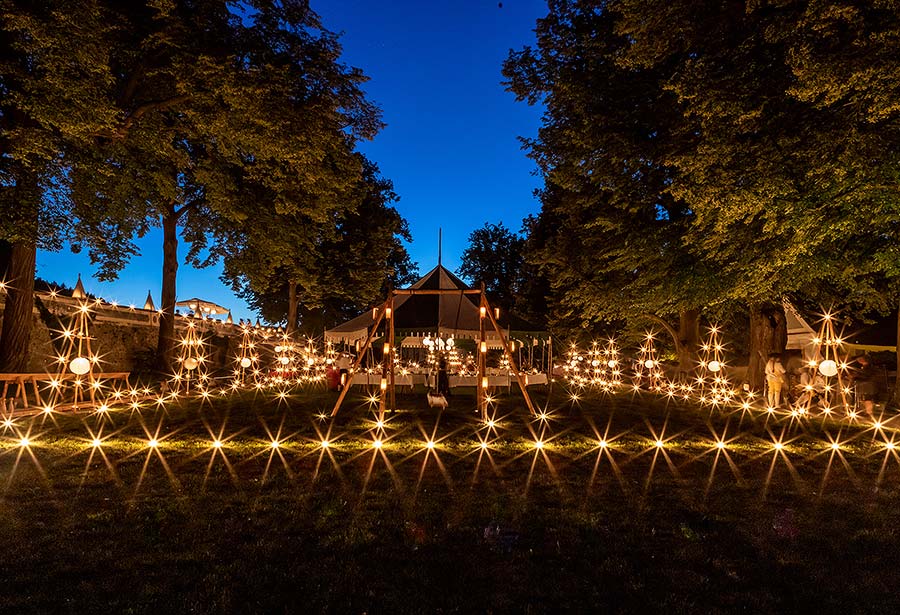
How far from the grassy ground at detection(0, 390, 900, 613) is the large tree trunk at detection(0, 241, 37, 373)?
4.68 m

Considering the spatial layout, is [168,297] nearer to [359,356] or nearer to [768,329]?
[359,356]

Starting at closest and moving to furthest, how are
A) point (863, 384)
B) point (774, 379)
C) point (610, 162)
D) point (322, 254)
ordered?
point (774, 379) → point (863, 384) → point (610, 162) → point (322, 254)

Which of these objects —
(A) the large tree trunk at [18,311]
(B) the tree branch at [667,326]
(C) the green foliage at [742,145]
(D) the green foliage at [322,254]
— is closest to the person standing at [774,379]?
(C) the green foliage at [742,145]

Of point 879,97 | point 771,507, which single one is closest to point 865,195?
point 879,97

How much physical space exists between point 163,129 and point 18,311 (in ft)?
21.5

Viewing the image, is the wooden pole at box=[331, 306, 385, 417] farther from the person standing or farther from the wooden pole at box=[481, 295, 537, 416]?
the person standing

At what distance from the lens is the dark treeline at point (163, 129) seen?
11.5 meters

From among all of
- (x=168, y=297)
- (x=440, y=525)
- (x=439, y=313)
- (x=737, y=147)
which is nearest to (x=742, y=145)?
(x=737, y=147)

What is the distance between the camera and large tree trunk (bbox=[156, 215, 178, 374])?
19.4 m

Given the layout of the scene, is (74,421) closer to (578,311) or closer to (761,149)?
(761,149)

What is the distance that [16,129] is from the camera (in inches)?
461

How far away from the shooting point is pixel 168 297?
19.8m

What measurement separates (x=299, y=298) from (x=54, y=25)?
1983cm

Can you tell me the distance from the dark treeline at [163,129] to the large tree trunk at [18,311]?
0.10 ft
